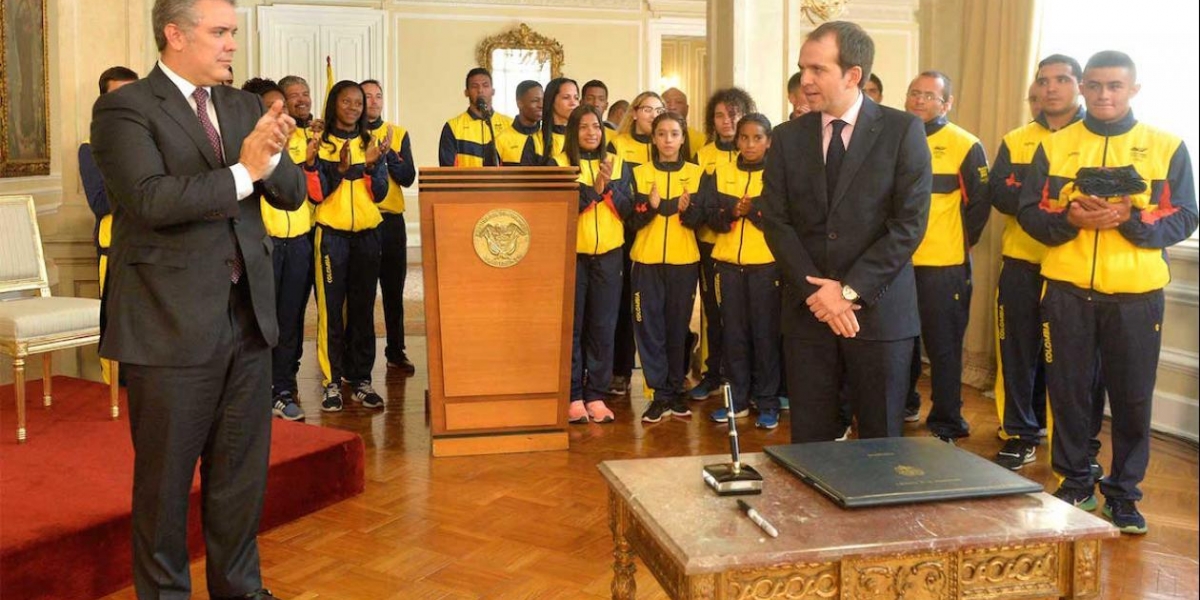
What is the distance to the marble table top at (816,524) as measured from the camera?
190cm

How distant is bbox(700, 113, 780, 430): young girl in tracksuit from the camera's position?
16.5 feet

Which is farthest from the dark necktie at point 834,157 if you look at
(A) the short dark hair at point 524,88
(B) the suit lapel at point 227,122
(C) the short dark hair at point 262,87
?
(C) the short dark hair at point 262,87

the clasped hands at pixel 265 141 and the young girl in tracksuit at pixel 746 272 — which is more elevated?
the clasped hands at pixel 265 141

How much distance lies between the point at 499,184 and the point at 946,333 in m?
2.04

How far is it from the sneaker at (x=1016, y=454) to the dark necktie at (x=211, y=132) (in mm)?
3162

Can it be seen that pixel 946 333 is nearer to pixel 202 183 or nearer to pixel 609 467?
pixel 609 467

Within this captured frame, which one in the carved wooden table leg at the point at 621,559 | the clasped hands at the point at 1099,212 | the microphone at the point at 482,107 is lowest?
the carved wooden table leg at the point at 621,559

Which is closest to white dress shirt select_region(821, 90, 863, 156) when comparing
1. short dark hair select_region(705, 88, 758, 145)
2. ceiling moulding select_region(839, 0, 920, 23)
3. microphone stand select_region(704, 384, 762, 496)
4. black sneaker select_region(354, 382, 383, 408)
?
microphone stand select_region(704, 384, 762, 496)

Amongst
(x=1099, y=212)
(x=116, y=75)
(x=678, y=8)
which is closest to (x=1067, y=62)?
(x=1099, y=212)

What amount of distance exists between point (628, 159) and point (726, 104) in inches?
22.7

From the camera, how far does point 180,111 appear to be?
2.54 meters

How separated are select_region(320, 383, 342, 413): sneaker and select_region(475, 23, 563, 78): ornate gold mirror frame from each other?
7.84 m

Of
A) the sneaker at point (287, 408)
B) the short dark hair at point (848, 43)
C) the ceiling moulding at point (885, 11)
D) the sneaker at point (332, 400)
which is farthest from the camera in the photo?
the ceiling moulding at point (885, 11)

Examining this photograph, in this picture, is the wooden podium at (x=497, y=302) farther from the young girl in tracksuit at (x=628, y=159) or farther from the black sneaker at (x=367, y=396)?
the black sneaker at (x=367, y=396)
